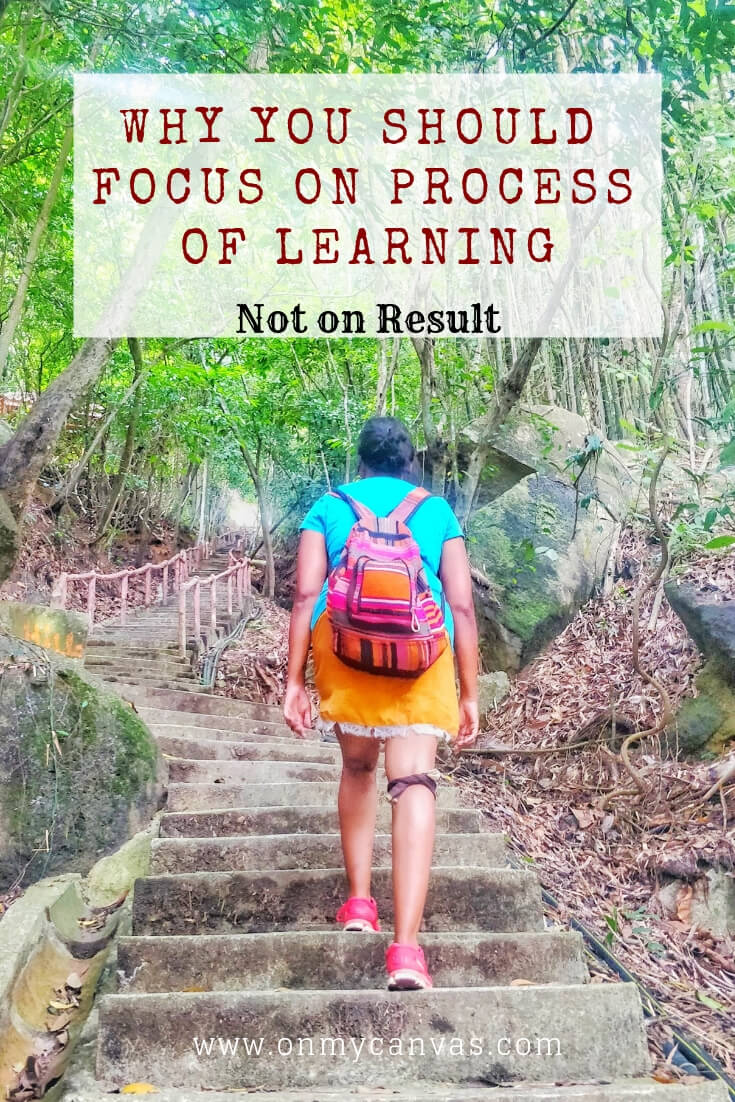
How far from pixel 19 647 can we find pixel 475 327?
4.47m

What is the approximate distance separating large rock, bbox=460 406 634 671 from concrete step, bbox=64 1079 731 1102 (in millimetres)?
4917

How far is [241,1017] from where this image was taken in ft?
6.00

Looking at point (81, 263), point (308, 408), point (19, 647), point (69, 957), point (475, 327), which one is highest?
point (81, 263)

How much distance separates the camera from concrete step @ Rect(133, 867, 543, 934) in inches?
95.5

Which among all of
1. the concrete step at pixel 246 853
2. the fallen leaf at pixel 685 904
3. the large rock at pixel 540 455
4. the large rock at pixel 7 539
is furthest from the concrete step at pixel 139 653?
the fallen leaf at pixel 685 904

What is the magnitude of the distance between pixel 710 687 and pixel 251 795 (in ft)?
7.75

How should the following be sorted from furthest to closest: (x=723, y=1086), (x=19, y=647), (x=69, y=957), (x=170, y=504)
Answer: (x=170, y=504), (x=19, y=647), (x=69, y=957), (x=723, y=1086)

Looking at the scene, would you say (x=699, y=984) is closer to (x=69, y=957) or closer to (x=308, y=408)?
(x=69, y=957)

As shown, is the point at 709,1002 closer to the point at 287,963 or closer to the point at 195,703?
the point at 287,963

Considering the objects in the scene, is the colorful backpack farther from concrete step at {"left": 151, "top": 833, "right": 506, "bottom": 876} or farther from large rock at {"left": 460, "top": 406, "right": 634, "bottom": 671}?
large rock at {"left": 460, "top": 406, "right": 634, "bottom": 671}

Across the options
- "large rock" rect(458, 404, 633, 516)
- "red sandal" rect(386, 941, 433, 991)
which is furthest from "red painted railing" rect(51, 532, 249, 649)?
"red sandal" rect(386, 941, 433, 991)

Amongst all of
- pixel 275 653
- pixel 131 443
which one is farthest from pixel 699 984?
pixel 131 443

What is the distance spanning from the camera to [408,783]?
2076mm

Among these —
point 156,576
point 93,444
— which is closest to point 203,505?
point 156,576
